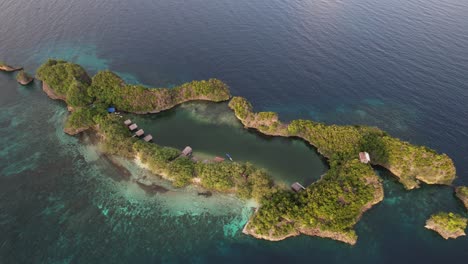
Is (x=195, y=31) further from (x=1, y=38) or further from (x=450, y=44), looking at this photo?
(x=450, y=44)

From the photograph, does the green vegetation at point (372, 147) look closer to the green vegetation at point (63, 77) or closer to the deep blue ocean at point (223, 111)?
the deep blue ocean at point (223, 111)

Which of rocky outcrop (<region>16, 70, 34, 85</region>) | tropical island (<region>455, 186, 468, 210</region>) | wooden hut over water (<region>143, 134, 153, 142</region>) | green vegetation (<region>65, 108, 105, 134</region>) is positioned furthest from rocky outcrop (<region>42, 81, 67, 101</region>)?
tropical island (<region>455, 186, 468, 210</region>)

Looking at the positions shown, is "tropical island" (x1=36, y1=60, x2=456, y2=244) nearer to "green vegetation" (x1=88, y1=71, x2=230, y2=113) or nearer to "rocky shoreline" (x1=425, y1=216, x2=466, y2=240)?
"green vegetation" (x1=88, y1=71, x2=230, y2=113)

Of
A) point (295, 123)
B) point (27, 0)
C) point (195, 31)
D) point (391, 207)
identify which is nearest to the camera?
point (391, 207)

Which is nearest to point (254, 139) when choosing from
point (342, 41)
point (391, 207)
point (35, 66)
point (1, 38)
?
point (391, 207)

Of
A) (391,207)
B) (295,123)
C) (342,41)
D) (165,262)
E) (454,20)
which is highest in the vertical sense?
(454,20)

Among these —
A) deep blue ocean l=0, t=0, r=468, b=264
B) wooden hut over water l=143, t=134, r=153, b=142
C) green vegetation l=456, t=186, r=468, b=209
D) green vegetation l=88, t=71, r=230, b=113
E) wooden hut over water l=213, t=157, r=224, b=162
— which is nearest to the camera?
deep blue ocean l=0, t=0, r=468, b=264

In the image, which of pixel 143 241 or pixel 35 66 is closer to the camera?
pixel 143 241
